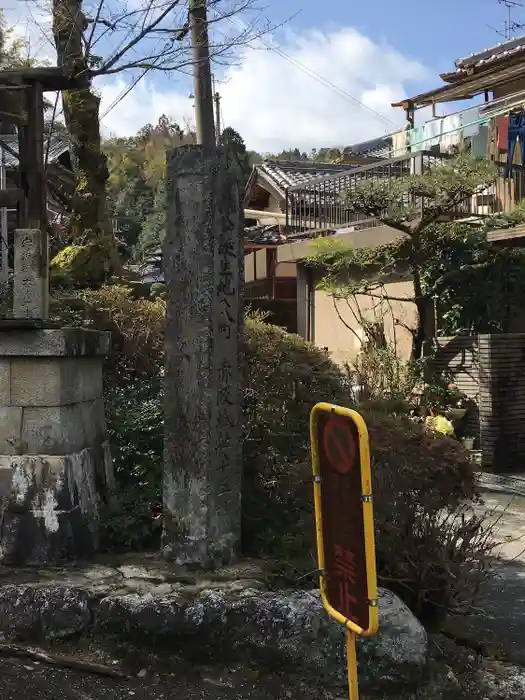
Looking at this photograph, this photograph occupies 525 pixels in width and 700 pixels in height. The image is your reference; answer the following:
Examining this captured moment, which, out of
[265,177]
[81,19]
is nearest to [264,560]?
[81,19]

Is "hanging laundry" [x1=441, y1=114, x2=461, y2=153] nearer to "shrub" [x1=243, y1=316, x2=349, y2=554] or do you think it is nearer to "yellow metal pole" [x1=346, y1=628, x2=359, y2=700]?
"shrub" [x1=243, y1=316, x2=349, y2=554]

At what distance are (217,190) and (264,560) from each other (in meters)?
2.64

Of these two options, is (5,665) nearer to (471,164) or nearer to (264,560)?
(264,560)

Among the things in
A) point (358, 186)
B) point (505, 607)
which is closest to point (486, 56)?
point (358, 186)

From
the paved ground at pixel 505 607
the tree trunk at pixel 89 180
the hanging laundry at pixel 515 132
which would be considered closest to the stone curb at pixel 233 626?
the paved ground at pixel 505 607

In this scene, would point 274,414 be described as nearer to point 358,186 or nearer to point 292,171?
point 358,186

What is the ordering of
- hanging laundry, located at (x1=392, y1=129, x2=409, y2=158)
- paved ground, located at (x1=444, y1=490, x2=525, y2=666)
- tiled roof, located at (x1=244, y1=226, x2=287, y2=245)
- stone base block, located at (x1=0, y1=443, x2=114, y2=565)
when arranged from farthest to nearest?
tiled roof, located at (x1=244, y1=226, x2=287, y2=245)
hanging laundry, located at (x1=392, y1=129, x2=409, y2=158)
paved ground, located at (x1=444, y1=490, x2=525, y2=666)
stone base block, located at (x1=0, y1=443, x2=114, y2=565)

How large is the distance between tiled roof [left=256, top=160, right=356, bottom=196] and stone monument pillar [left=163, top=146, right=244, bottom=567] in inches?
766

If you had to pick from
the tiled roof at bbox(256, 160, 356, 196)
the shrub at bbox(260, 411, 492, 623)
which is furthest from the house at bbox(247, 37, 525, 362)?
the shrub at bbox(260, 411, 492, 623)

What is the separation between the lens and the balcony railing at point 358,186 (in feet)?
45.7

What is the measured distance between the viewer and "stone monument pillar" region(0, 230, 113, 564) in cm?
510

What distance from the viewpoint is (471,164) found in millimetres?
11766

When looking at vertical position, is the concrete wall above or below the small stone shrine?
above

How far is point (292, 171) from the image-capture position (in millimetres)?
25391
